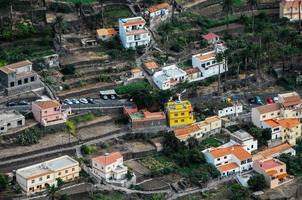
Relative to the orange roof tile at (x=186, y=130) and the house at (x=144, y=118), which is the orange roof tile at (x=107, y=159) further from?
the orange roof tile at (x=186, y=130)

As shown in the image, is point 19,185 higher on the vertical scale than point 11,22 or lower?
lower

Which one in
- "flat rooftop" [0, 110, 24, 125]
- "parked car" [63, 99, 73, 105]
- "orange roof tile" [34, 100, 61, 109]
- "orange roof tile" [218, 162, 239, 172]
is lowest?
"orange roof tile" [218, 162, 239, 172]

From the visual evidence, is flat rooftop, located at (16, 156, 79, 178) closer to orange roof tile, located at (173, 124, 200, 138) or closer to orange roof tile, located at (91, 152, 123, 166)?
orange roof tile, located at (91, 152, 123, 166)

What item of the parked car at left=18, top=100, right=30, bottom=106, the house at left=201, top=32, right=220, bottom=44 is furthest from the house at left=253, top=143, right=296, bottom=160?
the parked car at left=18, top=100, right=30, bottom=106

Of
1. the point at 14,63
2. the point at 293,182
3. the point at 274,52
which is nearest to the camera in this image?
the point at 293,182

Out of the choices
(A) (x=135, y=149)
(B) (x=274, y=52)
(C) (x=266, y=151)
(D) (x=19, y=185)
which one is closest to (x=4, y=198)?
(D) (x=19, y=185)

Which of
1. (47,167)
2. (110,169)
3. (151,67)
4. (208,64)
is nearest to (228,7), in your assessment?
(208,64)

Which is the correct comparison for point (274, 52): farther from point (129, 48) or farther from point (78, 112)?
point (78, 112)
